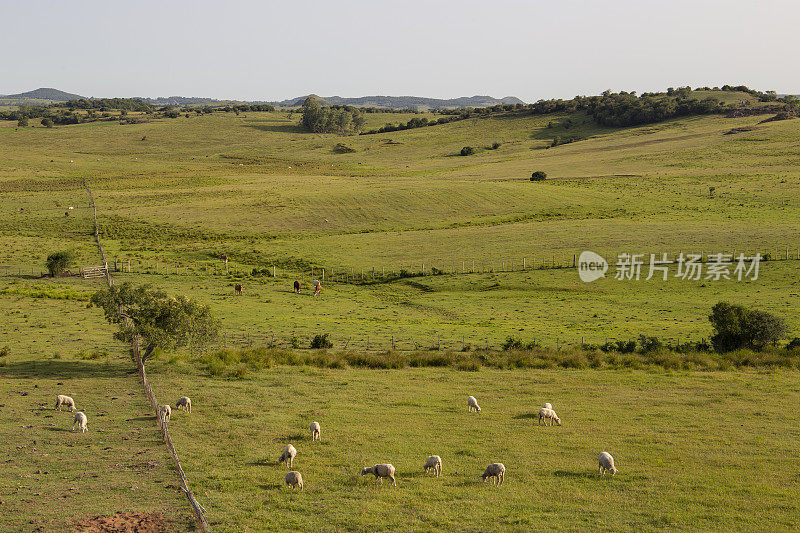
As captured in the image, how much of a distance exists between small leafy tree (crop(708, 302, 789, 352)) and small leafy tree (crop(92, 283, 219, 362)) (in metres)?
30.3

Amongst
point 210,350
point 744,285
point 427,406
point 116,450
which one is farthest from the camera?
point 744,285

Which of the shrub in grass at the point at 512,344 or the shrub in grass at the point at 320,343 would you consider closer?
the shrub in grass at the point at 320,343

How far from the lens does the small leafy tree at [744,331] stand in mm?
41625

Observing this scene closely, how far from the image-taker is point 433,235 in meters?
80.9

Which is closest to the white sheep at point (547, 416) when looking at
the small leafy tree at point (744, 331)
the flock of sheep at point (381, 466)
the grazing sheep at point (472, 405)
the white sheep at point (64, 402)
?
the grazing sheep at point (472, 405)

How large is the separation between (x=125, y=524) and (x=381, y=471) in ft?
23.5

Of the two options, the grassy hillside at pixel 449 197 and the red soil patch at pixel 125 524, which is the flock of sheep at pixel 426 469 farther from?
the grassy hillside at pixel 449 197

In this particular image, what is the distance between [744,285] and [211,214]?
230ft

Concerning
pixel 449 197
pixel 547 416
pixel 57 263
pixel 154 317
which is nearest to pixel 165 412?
pixel 154 317

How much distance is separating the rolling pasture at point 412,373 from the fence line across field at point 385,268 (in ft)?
1.92

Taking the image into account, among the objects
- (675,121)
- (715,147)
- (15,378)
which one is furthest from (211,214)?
(675,121)

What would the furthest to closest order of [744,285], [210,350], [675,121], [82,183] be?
[675,121] < [82,183] < [744,285] < [210,350]

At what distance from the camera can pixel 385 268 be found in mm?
67562

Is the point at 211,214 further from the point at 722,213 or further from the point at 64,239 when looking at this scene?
the point at 722,213
